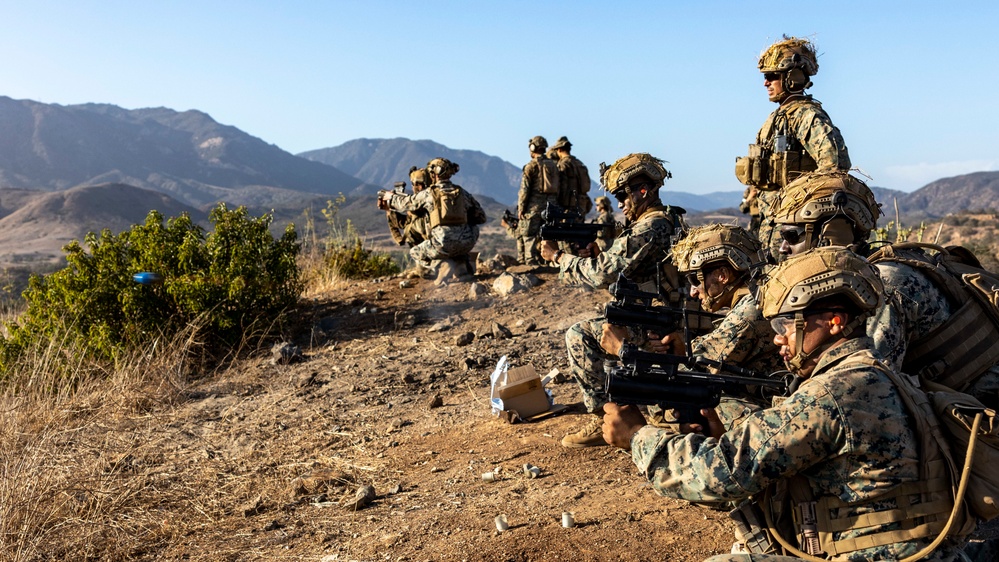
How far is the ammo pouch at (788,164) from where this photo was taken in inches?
250

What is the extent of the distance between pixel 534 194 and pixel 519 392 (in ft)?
21.5

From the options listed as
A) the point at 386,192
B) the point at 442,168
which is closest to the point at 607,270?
the point at 442,168

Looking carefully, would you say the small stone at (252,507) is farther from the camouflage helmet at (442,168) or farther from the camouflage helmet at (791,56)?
the camouflage helmet at (442,168)

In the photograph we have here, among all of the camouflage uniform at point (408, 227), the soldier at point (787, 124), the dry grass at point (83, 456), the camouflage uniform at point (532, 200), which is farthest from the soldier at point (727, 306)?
the camouflage uniform at point (532, 200)

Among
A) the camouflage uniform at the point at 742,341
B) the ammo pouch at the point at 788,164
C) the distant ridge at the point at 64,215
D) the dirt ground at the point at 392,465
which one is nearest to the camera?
the camouflage uniform at the point at 742,341

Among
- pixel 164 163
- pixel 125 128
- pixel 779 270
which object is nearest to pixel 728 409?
pixel 779 270

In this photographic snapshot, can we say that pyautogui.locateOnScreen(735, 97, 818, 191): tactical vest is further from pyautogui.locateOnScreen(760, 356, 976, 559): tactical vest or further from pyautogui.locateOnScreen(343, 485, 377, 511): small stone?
pyautogui.locateOnScreen(760, 356, 976, 559): tactical vest

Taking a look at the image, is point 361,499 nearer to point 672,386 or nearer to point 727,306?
point 727,306

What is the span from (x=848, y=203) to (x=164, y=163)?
172906mm

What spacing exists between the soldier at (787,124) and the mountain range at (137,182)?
57519mm

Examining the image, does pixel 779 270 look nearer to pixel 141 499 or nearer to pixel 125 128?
pixel 141 499

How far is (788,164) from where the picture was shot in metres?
6.35

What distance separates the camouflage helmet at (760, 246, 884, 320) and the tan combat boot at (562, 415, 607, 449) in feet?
8.02

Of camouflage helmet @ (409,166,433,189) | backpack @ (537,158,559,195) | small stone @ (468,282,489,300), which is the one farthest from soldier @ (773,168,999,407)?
backpack @ (537,158,559,195)
